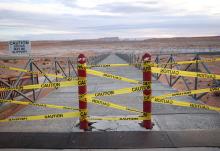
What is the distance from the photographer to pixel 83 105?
22.2ft

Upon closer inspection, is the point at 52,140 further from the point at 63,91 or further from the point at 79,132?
the point at 63,91

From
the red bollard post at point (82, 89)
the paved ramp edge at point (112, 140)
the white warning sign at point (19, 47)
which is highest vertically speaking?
the white warning sign at point (19, 47)

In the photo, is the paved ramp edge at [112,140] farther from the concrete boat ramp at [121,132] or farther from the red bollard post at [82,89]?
the red bollard post at [82,89]

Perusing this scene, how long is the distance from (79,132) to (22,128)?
53.6 inches

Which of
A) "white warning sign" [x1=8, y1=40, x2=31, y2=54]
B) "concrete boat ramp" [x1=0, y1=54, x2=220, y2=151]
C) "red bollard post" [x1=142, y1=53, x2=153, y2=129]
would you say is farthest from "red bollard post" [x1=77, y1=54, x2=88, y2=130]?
"white warning sign" [x1=8, y1=40, x2=31, y2=54]

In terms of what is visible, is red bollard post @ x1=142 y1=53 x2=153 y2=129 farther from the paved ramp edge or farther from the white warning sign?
the white warning sign

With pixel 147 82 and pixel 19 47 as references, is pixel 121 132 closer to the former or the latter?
pixel 147 82

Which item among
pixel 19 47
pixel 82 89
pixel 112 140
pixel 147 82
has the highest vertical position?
pixel 19 47

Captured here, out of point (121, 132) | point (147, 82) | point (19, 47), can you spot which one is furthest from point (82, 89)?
point (19, 47)

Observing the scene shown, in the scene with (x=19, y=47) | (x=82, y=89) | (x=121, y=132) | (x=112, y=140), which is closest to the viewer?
(x=112, y=140)

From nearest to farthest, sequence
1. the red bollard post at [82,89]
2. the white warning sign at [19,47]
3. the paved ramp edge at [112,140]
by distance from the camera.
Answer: the paved ramp edge at [112,140], the red bollard post at [82,89], the white warning sign at [19,47]

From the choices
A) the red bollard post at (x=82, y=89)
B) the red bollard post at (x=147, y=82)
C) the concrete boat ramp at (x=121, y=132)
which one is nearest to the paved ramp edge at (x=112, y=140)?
the concrete boat ramp at (x=121, y=132)

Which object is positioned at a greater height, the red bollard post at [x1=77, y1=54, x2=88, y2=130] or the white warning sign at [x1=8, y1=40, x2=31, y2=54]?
the white warning sign at [x1=8, y1=40, x2=31, y2=54]

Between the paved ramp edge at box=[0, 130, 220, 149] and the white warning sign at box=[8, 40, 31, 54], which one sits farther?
the white warning sign at box=[8, 40, 31, 54]
